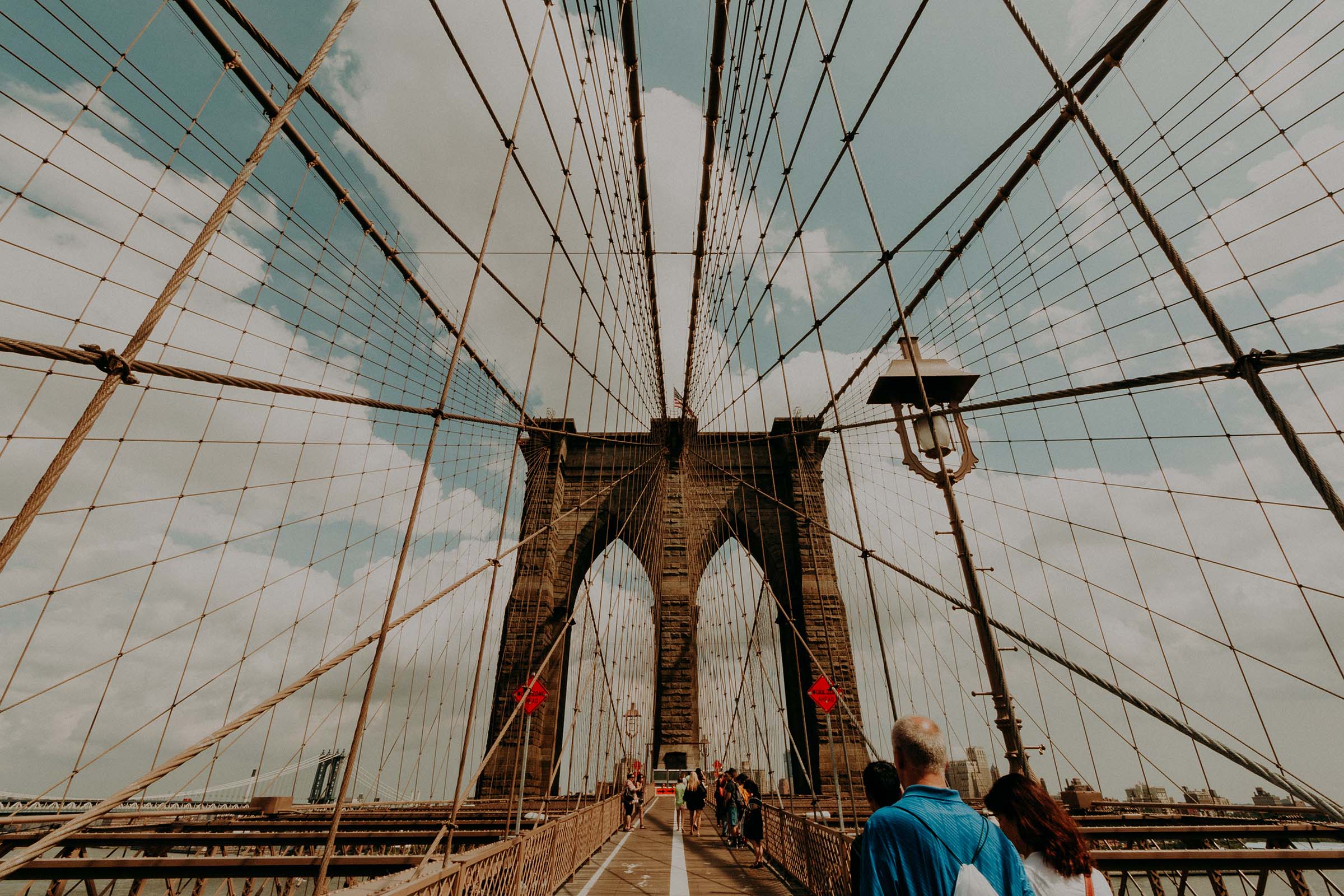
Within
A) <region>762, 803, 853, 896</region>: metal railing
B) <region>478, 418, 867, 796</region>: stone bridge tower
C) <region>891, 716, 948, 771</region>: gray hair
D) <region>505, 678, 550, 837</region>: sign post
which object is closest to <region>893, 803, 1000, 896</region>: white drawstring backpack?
<region>891, 716, 948, 771</region>: gray hair

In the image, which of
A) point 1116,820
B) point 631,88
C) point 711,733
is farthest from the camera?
point 711,733

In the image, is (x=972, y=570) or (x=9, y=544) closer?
(x=9, y=544)

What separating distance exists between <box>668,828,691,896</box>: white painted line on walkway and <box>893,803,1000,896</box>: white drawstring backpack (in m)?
4.46

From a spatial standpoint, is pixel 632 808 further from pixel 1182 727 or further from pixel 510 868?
pixel 1182 727

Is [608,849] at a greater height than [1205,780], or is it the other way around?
[1205,780]

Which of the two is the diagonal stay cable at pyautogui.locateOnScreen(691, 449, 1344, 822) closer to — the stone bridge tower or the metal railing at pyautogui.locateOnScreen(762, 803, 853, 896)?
the metal railing at pyautogui.locateOnScreen(762, 803, 853, 896)

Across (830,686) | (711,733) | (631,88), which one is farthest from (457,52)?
(711,733)

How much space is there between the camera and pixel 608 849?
746 centimetres

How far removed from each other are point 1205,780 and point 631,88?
27.6 feet

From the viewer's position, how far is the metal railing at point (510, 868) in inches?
88.1

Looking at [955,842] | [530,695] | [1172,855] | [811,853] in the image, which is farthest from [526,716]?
[955,842]

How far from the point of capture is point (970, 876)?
1.07 metres

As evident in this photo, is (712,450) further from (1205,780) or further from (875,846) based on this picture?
(875,846)

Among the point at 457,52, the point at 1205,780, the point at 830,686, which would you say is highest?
the point at 457,52
